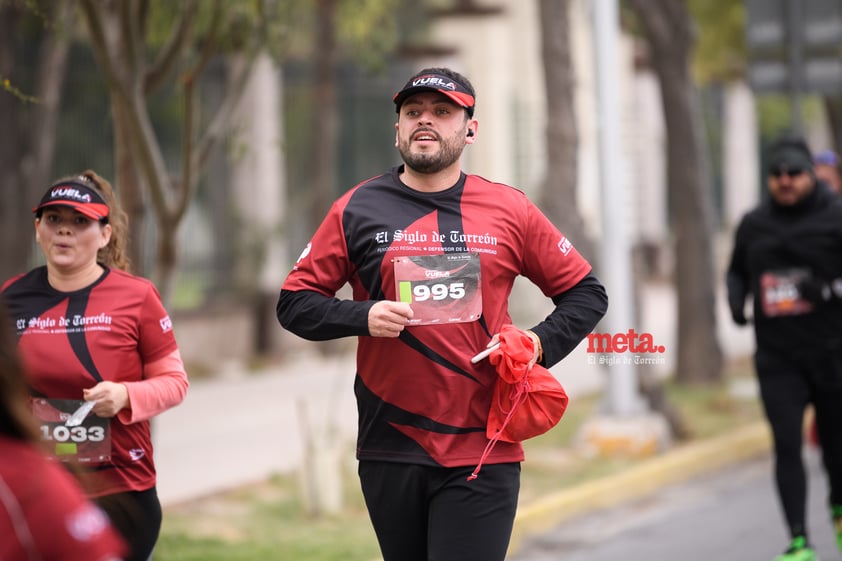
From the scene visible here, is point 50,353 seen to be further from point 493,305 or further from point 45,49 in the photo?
point 45,49

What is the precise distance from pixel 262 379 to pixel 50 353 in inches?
409

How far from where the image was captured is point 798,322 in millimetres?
6801

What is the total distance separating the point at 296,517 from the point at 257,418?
3.93 metres

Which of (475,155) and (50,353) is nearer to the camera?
(50,353)

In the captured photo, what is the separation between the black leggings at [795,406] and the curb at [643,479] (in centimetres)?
164

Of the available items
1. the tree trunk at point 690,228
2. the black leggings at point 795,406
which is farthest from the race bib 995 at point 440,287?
the tree trunk at point 690,228

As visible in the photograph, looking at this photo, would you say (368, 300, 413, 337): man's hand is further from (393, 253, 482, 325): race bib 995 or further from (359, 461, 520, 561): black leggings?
(359, 461, 520, 561): black leggings

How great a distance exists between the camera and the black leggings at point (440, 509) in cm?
407

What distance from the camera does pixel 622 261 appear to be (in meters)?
9.90

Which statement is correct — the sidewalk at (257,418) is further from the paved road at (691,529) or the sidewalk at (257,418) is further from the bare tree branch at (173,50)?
the bare tree branch at (173,50)

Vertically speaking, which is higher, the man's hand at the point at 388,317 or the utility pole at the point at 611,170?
the utility pole at the point at 611,170

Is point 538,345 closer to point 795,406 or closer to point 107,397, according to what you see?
point 107,397

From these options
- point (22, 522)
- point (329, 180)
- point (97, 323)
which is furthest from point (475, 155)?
point (22, 522)

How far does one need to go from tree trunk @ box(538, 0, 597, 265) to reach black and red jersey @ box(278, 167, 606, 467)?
600cm
